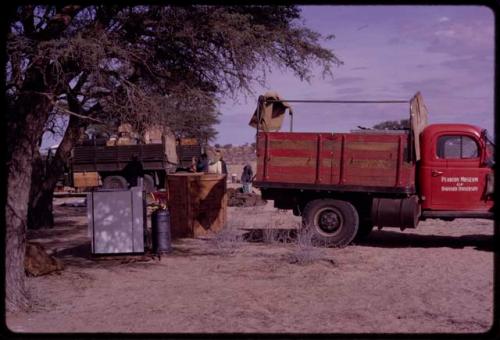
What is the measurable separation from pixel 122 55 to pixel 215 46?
2.19 meters

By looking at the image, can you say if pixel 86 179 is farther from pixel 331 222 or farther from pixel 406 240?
pixel 406 240

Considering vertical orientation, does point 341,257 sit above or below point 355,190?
below

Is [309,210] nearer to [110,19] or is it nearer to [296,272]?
[296,272]

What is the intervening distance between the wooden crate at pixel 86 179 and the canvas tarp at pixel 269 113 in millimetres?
16360

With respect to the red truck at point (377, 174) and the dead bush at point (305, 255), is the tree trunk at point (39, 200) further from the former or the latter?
the dead bush at point (305, 255)

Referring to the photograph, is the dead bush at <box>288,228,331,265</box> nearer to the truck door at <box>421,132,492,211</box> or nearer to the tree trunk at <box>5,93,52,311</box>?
the truck door at <box>421,132,492,211</box>

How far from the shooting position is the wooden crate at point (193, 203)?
13.5m

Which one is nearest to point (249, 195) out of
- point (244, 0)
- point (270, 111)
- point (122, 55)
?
point (270, 111)

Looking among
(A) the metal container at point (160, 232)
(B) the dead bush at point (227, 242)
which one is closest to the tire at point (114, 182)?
(B) the dead bush at point (227, 242)

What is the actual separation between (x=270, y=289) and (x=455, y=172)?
4.95m

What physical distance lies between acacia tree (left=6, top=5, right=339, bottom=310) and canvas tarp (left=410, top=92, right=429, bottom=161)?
1.85 metres

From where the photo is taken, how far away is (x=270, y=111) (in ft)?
40.2

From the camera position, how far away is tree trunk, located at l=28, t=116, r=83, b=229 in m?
14.1

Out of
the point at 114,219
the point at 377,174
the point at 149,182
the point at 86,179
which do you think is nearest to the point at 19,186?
the point at 114,219
